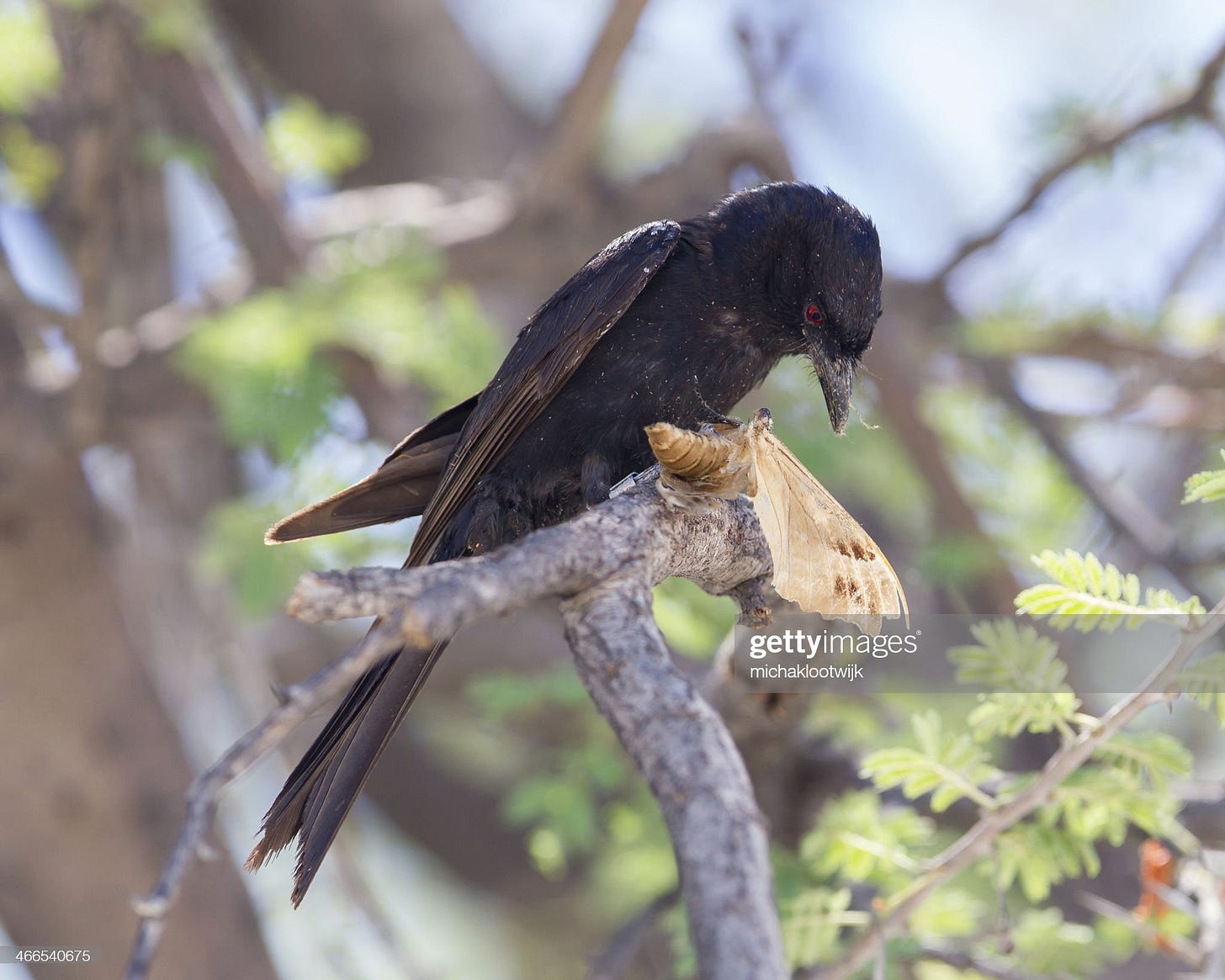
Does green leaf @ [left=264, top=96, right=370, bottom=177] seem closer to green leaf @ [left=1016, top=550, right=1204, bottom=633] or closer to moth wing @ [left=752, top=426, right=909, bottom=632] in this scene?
moth wing @ [left=752, top=426, right=909, bottom=632]

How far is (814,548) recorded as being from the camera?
2.13 m

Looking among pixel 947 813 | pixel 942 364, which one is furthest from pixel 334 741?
pixel 942 364

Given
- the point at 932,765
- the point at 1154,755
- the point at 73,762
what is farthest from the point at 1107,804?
the point at 73,762

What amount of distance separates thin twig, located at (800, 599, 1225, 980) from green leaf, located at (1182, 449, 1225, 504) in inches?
7.1

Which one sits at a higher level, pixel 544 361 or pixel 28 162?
pixel 28 162

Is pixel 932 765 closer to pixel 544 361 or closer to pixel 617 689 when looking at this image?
pixel 617 689

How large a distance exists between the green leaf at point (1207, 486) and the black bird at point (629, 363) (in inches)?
44.2

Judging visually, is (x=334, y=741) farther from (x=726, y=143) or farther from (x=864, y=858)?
(x=726, y=143)

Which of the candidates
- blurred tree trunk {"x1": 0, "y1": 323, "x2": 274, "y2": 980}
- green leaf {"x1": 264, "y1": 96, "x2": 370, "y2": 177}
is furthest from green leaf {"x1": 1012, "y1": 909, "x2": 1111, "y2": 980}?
green leaf {"x1": 264, "y1": 96, "x2": 370, "y2": 177}

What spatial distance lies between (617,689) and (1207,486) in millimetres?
928

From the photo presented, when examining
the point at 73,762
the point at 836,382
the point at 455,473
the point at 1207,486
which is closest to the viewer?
the point at 1207,486

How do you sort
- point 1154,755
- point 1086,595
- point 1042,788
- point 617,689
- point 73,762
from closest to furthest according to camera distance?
point 617,689 → point 1086,595 → point 1042,788 → point 1154,755 → point 73,762

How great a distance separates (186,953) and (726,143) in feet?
13.3

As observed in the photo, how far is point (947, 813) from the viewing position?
10.9 feet
